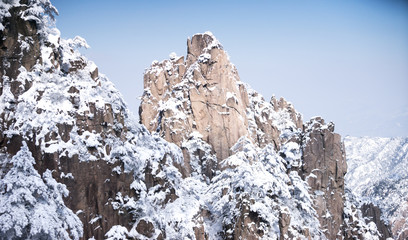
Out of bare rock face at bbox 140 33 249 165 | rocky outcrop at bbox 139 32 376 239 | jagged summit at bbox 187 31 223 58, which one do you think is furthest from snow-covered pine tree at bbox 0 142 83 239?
jagged summit at bbox 187 31 223 58

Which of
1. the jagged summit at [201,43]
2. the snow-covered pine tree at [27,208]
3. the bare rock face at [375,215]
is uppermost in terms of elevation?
the jagged summit at [201,43]

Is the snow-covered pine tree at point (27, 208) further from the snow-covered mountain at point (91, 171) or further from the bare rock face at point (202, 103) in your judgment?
the bare rock face at point (202, 103)

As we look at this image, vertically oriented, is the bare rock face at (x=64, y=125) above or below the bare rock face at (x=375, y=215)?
below

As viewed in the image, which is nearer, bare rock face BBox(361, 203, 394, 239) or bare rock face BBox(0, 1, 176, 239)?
bare rock face BBox(0, 1, 176, 239)

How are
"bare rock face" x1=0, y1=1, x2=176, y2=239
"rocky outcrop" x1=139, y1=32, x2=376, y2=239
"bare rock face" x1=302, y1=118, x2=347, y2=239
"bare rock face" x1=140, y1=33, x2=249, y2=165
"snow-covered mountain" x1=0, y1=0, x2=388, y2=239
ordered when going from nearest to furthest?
"snow-covered mountain" x1=0, y1=0, x2=388, y2=239 < "bare rock face" x1=0, y1=1, x2=176, y2=239 < "rocky outcrop" x1=139, y1=32, x2=376, y2=239 < "bare rock face" x1=302, y1=118, x2=347, y2=239 < "bare rock face" x1=140, y1=33, x2=249, y2=165

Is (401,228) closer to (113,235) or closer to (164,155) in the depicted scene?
(164,155)

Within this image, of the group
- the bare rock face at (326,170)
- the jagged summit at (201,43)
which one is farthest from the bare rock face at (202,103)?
the bare rock face at (326,170)

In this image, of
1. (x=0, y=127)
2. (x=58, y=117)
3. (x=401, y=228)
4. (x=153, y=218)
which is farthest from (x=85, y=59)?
(x=401, y=228)

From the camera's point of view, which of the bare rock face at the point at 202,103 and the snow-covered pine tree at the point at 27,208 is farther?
the bare rock face at the point at 202,103

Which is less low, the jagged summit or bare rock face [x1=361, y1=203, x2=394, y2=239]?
the jagged summit

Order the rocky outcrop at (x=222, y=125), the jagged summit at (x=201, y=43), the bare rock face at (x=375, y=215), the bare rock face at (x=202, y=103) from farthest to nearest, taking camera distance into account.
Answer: the bare rock face at (x=375, y=215)
the jagged summit at (x=201, y=43)
the bare rock face at (x=202, y=103)
the rocky outcrop at (x=222, y=125)

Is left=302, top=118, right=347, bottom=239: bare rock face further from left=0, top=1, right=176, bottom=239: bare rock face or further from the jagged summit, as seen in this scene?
left=0, top=1, right=176, bottom=239: bare rock face

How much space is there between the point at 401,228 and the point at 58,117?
307ft

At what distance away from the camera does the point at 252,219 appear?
129 ft
